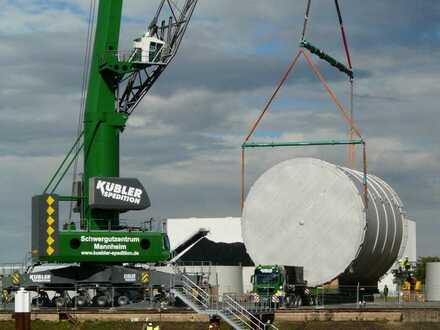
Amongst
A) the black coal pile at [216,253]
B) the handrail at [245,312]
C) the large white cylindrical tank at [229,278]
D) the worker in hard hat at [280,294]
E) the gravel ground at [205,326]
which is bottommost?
the gravel ground at [205,326]

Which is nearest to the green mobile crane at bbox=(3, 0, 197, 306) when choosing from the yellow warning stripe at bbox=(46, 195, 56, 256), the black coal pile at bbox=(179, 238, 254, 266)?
the yellow warning stripe at bbox=(46, 195, 56, 256)

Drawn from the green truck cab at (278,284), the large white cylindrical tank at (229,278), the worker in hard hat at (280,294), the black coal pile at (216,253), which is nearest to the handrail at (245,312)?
the green truck cab at (278,284)

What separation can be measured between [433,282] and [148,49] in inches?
804

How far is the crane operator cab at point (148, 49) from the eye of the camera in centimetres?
5972

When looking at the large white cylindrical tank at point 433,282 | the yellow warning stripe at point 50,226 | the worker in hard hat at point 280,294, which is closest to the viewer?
the yellow warning stripe at point 50,226

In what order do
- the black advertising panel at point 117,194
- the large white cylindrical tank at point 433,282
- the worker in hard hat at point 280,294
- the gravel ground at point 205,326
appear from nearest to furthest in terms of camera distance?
1. the gravel ground at point 205,326
2. the worker in hard hat at point 280,294
3. the black advertising panel at point 117,194
4. the large white cylindrical tank at point 433,282

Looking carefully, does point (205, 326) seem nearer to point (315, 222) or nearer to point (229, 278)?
point (315, 222)

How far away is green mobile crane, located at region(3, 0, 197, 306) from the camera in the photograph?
2188 inches

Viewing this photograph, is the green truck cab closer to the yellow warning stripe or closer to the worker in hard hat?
the worker in hard hat

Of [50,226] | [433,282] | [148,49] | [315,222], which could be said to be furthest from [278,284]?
[148,49]

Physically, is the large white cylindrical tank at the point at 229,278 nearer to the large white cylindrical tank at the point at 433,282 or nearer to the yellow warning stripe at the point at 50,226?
the large white cylindrical tank at the point at 433,282

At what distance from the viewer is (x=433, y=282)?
2494 inches

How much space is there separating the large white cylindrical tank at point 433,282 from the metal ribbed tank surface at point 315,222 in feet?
10.3

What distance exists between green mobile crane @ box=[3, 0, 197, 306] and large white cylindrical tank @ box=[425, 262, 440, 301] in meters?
15.6
